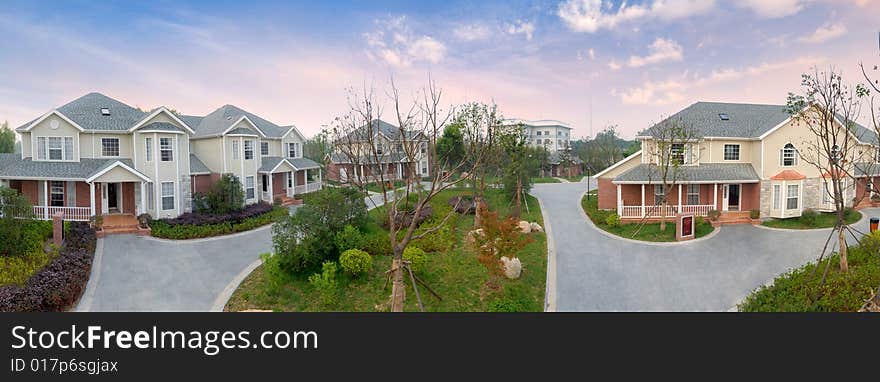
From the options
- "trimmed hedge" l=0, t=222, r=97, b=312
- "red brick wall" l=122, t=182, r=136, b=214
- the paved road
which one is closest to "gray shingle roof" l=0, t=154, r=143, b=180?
"red brick wall" l=122, t=182, r=136, b=214

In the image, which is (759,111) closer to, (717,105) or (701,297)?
(717,105)

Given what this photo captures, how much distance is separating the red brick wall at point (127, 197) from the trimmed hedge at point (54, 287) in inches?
232

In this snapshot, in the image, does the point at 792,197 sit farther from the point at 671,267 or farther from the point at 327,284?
the point at 327,284

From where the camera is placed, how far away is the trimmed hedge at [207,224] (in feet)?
53.6

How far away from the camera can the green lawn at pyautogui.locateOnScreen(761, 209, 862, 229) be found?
56.2ft

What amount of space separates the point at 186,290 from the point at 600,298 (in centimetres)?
974

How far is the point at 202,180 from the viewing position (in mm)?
21406

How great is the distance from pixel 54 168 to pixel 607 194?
72.1 ft

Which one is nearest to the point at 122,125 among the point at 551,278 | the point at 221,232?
the point at 221,232

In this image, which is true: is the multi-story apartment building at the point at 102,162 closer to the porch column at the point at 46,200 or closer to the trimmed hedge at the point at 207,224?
the porch column at the point at 46,200

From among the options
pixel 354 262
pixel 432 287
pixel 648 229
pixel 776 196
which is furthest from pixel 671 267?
pixel 776 196

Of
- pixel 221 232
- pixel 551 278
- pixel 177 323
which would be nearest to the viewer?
pixel 177 323

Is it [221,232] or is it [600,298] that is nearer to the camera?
[600,298]

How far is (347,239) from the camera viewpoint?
12.5 meters
